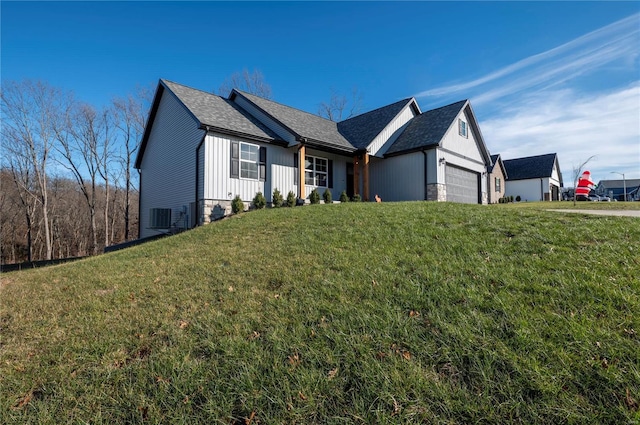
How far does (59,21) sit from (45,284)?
32.9 ft

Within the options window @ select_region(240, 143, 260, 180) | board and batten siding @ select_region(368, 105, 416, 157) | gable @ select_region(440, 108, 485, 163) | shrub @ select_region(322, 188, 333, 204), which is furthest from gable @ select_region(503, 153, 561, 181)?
window @ select_region(240, 143, 260, 180)

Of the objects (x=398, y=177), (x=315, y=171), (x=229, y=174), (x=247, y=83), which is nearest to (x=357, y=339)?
(x=229, y=174)

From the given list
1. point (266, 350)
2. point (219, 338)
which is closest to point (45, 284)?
point (219, 338)

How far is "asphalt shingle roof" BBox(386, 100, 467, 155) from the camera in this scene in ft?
47.8

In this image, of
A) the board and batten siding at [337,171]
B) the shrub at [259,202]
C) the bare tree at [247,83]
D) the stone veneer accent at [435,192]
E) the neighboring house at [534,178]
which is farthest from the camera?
the neighboring house at [534,178]

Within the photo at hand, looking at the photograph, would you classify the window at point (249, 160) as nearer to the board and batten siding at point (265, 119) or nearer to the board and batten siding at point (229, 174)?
the board and batten siding at point (229, 174)

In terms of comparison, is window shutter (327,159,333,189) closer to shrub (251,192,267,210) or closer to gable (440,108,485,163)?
shrub (251,192,267,210)

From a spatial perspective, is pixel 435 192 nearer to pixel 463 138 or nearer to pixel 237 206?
pixel 463 138

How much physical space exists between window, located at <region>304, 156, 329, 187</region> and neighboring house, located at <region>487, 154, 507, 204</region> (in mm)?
18961

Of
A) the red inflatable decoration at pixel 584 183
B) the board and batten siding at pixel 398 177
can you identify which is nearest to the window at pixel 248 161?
the board and batten siding at pixel 398 177

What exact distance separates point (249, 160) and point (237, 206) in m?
2.18

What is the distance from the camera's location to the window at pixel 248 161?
12102 millimetres

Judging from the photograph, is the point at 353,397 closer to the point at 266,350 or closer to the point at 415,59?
the point at 266,350

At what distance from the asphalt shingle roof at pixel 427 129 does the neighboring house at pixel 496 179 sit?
523 inches
